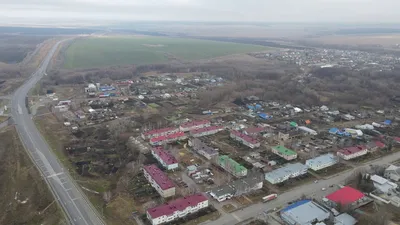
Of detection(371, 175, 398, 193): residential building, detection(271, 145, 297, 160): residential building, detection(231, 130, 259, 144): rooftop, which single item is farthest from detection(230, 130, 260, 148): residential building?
detection(371, 175, 398, 193): residential building

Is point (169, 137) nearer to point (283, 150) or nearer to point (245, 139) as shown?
point (245, 139)

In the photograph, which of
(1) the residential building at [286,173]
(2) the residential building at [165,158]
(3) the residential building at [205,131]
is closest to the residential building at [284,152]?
(1) the residential building at [286,173]

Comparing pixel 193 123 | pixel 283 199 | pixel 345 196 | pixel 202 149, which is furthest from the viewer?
pixel 193 123

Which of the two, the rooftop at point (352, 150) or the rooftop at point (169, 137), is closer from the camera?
the rooftop at point (352, 150)

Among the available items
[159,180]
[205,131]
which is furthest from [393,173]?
[159,180]

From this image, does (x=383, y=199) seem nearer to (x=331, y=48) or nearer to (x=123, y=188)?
(x=123, y=188)

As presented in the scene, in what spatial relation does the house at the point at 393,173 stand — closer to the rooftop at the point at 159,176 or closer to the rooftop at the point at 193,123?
the rooftop at the point at 159,176

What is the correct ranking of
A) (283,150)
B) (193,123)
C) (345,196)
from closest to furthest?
(345,196), (283,150), (193,123)
